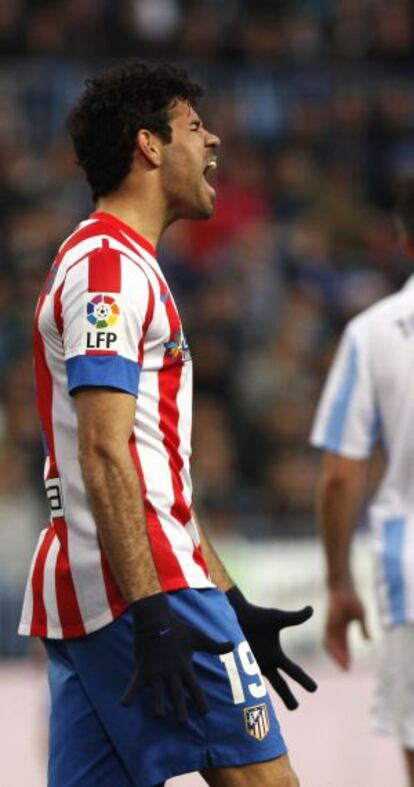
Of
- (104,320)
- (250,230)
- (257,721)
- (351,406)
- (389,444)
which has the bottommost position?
(257,721)

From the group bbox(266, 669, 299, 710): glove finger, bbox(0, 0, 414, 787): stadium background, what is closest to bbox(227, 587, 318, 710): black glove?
bbox(266, 669, 299, 710): glove finger

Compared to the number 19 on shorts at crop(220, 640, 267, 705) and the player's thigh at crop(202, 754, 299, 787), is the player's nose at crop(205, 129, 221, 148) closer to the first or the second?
the number 19 on shorts at crop(220, 640, 267, 705)

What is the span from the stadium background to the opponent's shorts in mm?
3999

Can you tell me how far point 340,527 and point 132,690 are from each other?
187 centimetres

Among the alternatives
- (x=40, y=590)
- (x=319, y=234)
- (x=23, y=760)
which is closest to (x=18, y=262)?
(x=319, y=234)

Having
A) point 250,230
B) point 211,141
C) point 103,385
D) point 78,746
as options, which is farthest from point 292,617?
point 250,230

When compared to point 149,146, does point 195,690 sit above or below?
below

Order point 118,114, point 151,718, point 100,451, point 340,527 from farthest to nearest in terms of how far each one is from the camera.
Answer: point 340,527 → point 118,114 → point 151,718 → point 100,451

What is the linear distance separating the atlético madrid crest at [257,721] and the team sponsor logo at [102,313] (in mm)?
821

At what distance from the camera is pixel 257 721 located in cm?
367

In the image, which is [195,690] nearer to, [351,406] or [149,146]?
[149,146]

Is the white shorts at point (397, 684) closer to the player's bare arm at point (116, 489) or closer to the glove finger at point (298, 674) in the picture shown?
the glove finger at point (298, 674)

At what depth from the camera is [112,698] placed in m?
3.68

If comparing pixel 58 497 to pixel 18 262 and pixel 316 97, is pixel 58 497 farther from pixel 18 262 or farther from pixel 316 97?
pixel 316 97
